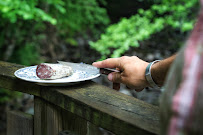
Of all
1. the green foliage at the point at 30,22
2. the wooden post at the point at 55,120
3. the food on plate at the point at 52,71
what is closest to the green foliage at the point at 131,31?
the green foliage at the point at 30,22

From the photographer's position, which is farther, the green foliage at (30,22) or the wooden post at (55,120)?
the green foliage at (30,22)

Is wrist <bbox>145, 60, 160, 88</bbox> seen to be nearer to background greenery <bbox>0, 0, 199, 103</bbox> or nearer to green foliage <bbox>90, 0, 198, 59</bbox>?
background greenery <bbox>0, 0, 199, 103</bbox>

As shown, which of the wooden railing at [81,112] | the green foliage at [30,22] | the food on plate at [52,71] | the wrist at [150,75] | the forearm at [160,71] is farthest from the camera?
the green foliage at [30,22]

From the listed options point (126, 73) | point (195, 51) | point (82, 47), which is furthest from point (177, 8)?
point (195, 51)

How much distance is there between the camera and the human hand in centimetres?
103

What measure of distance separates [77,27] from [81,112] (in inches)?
169

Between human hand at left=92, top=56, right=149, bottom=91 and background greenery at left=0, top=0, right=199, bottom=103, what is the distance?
1.74 meters

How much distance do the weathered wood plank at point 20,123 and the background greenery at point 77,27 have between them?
1.59 meters

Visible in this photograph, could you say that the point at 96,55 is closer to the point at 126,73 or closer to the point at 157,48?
A: the point at 157,48

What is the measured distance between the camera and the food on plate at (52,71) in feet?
3.56

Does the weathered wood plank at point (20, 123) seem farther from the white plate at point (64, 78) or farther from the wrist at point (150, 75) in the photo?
the wrist at point (150, 75)

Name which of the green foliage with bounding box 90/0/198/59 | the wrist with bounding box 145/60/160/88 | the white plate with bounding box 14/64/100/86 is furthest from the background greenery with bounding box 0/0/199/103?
the wrist with bounding box 145/60/160/88

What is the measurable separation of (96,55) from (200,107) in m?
5.06

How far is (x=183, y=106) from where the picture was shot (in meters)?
0.38
